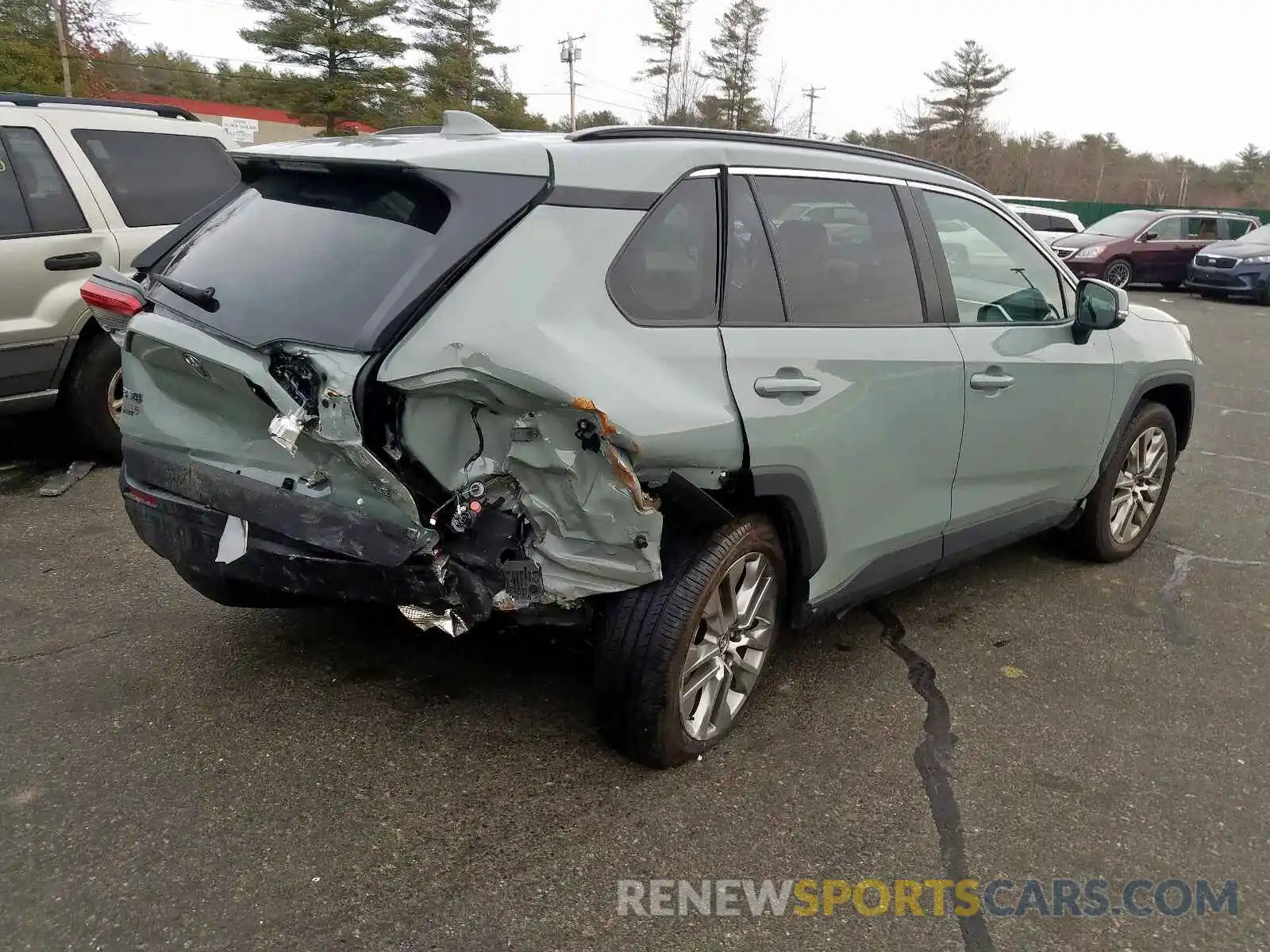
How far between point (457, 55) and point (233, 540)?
48.5m

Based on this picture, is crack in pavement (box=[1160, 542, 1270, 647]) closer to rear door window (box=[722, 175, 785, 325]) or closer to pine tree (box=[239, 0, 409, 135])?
rear door window (box=[722, 175, 785, 325])

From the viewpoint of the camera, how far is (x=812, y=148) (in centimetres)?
325

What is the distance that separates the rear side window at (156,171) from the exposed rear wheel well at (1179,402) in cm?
517

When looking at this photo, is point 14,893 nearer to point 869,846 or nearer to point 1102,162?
point 869,846

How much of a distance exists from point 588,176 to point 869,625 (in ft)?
7.40

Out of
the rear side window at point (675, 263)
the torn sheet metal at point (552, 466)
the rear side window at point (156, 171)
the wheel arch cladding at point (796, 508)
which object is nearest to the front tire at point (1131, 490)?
the wheel arch cladding at point (796, 508)

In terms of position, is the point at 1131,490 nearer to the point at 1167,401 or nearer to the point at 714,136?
the point at 1167,401

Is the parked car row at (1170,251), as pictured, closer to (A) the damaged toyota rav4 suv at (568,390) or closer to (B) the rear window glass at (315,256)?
(A) the damaged toyota rav4 suv at (568,390)

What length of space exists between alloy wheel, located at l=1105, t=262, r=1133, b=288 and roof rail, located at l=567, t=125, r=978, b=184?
17.3 m

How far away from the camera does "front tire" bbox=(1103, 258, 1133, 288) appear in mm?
18609

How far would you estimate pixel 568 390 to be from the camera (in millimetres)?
2402

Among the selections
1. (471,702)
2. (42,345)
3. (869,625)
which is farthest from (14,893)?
(42,345)

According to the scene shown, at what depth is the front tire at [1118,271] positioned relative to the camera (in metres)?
18.6

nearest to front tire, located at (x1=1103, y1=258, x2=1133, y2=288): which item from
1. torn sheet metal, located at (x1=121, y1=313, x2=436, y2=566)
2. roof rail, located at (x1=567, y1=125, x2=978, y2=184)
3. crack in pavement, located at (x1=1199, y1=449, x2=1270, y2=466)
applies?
crack in pavement, located at (x1=1199, y1=449, x2=1270, y2=466)
